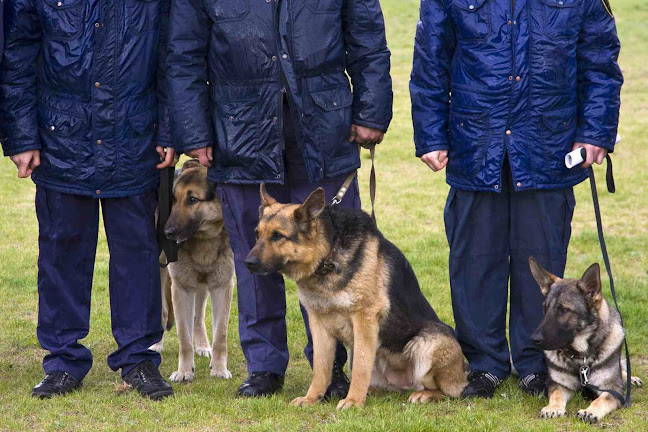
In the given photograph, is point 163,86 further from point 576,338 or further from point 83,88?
point 576,338

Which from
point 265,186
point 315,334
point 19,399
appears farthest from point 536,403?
point 19,399

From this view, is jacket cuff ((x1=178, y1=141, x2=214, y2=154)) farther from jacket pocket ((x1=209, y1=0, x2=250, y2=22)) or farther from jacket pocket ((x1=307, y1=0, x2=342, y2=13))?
jacket pocket ((x1=307, y1=0, x2=342, y2=13))

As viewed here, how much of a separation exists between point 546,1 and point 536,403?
2.17 meters

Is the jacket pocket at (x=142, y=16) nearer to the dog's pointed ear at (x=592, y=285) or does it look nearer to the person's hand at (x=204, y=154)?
the person's hand at (x=204, y=154)

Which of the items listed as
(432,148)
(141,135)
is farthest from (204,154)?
(432,148)

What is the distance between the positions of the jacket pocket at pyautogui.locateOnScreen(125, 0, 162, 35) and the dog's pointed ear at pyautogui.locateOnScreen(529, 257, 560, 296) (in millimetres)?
2415

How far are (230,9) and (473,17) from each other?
1.30 meters

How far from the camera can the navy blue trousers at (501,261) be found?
532 cm

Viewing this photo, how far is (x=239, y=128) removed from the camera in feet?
16.9

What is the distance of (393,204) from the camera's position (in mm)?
11219

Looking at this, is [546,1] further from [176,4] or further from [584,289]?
[176,4]

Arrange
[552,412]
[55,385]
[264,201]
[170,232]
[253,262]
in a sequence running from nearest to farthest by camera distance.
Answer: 1. [253,262]
2. [552,412]
3. [264,201]
4. [55,385]
5. [170,232]

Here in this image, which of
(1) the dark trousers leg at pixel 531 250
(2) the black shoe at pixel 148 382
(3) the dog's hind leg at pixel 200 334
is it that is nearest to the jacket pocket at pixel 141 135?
(2) the black shoe at pixel 148 382

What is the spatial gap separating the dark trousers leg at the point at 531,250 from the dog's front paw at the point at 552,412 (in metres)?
0.50
